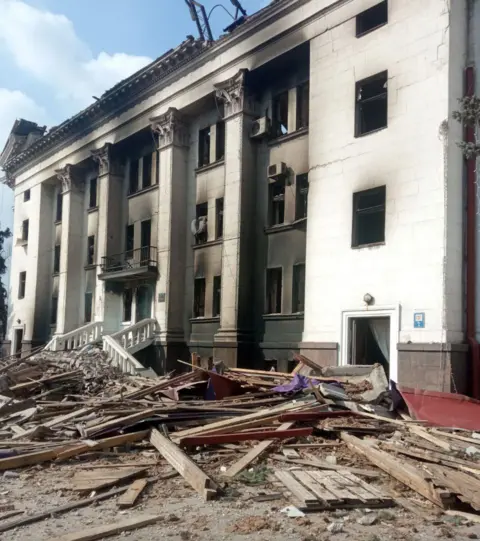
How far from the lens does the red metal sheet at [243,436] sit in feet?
31.3

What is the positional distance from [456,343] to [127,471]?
9174 mm

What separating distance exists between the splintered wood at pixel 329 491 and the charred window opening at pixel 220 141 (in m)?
16.7

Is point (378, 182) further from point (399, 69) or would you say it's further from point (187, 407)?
point (187, 407)

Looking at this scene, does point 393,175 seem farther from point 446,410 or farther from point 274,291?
point 446,410

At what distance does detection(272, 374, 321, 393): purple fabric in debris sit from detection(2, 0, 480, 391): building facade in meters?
3.17

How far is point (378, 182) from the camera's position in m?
16.5

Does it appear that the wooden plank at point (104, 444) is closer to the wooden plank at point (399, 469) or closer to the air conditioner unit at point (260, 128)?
the wooden plank at point (399, 469)

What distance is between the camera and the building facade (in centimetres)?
1529

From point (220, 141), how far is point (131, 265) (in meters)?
6.93

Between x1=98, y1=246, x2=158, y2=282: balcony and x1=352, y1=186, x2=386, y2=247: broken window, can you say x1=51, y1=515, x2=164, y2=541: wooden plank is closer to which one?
x1=352, y1=186, x2=386, y2=247: broken window

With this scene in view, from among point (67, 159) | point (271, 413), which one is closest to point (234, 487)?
point (271, 413)

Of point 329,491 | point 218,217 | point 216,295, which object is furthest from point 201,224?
point 329,491

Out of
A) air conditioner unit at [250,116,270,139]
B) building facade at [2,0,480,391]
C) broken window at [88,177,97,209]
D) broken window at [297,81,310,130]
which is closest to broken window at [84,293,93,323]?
building facade at [2,0,480,391]

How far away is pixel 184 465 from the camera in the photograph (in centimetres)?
818
